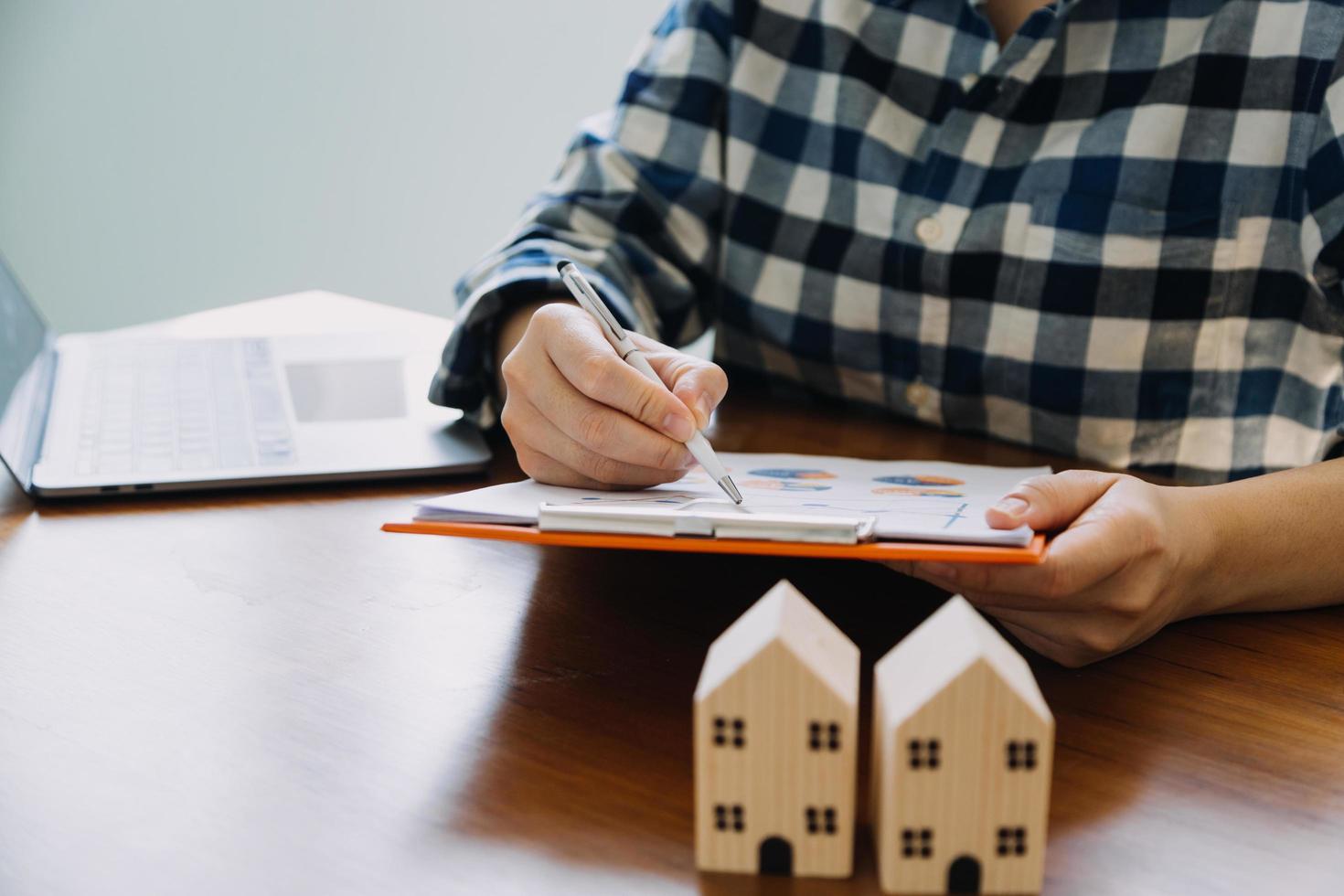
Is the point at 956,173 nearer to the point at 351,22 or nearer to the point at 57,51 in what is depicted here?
the point at 351,22

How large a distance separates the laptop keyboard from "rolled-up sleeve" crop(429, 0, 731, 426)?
233 mm

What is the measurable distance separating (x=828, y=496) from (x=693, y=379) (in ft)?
0.44

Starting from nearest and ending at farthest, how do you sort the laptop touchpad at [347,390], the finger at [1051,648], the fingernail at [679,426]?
1. the finger at [1051,648]
2. the fingernail at [679,426]
3. the laptop touchpad at [347,390]

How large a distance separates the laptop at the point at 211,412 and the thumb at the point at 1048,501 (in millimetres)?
505

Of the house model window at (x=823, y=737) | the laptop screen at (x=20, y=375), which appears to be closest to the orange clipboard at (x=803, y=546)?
the house model window at (x=823, y=737)

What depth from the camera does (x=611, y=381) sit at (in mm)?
805

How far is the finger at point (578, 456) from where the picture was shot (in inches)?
32.1

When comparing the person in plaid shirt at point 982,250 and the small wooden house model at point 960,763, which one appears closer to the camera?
the small wooden house model at point 960,763

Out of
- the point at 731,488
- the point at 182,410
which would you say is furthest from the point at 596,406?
the point at 182,410

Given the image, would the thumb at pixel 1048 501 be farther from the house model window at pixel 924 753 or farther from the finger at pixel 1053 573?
the house model window at pixel 924 753

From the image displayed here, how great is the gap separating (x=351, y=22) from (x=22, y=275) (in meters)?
0.97

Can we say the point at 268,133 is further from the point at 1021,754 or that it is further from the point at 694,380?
the point at 1021,754

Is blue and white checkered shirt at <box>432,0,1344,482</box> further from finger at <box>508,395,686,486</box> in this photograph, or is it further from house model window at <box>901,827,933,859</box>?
house model window at <box>901,827,933,859</box>

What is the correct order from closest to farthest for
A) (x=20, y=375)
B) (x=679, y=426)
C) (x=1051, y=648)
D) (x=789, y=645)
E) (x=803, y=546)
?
(x=789, y=645), (x=803, y=546), (x=1051, y=648), (x=679, y=426), (x=20, y=375)
